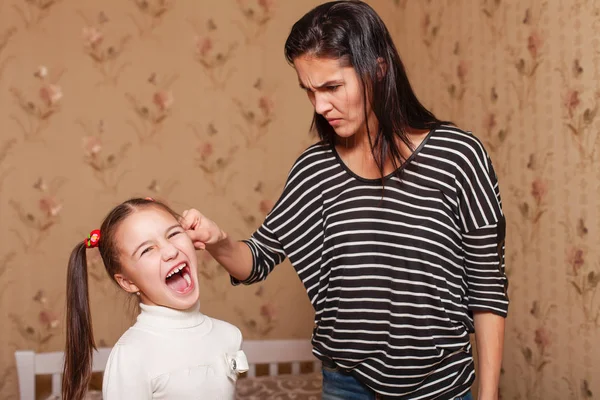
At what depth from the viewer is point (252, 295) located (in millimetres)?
3084

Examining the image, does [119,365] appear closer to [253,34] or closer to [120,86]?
[120,86]

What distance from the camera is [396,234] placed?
1.38m

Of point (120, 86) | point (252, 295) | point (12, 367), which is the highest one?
point (120, 86)

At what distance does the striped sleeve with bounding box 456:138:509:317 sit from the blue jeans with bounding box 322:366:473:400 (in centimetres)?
21

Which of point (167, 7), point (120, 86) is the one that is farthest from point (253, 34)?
point (120, 86)

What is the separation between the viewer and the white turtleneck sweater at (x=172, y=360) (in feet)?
4.20

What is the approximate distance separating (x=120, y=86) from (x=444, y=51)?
1.33 m

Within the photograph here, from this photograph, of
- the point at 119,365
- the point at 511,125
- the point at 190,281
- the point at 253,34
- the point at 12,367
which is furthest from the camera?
the point at 253,34

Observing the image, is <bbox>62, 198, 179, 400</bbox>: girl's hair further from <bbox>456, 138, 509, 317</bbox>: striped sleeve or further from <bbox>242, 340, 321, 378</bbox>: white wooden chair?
<bbox>242, 340, 321, 378</bbox>: white wooden chair

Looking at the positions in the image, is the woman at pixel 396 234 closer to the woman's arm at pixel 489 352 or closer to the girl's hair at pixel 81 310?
the woman's arm at pixel 489 352

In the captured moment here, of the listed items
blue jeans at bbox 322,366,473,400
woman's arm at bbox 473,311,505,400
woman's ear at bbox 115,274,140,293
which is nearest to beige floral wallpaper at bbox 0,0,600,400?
woman's arm at bbox 473,311,505,400

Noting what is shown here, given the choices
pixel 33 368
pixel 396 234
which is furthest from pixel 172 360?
pixel 33 368

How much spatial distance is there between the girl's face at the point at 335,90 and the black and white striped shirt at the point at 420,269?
0.41 feet

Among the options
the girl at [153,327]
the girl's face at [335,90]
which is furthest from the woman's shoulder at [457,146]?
the girl at [153,327]
